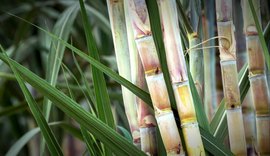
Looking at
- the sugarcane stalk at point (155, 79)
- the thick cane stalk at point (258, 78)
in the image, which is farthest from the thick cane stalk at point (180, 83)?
the thick cane stalk at point (258, 78)

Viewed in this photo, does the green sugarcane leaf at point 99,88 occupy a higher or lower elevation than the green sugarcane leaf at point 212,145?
higher

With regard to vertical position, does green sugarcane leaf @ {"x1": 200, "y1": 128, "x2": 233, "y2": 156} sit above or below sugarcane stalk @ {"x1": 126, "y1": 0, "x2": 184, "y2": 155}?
below

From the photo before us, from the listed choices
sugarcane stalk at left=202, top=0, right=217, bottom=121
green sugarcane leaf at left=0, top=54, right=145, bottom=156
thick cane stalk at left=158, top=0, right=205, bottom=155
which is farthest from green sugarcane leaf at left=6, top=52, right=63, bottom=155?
sugarcane stalk at left=202, top=0, right=217, bottom=121

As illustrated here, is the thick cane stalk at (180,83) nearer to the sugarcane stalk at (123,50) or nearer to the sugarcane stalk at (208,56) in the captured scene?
the sugarcane stalk at (123,50)

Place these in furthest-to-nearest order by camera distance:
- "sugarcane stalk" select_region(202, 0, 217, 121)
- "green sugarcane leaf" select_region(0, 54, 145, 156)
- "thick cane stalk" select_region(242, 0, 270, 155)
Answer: "sugarcane stalk" select_region(202, 0, 217, 121), "thick cane stalk" select_region(242, 0, 270, 155), "green sugarcane leaf" select_region(0, 54, 145, 156)

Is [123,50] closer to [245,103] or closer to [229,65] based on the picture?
[229,65]

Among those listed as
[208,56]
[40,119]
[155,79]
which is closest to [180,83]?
[155,79]

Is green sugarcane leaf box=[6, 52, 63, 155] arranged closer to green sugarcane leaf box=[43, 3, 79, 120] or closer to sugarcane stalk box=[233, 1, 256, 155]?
green sugarcane leaf box=[43, 3, 79, 120]
